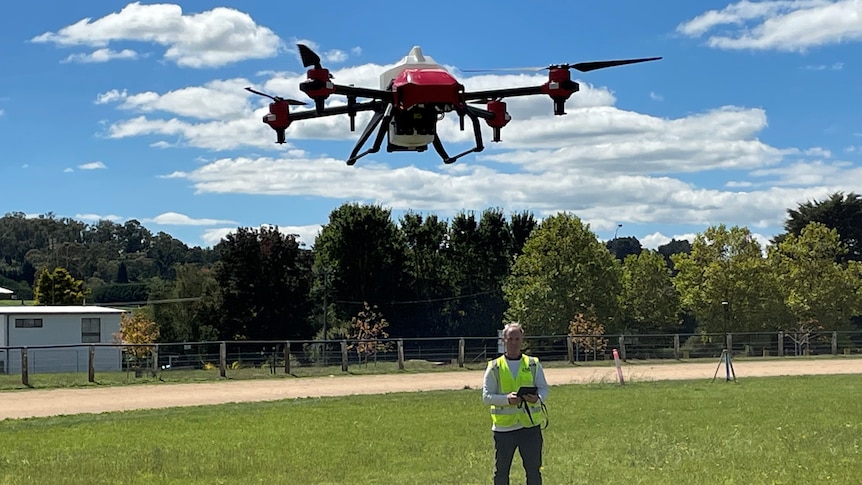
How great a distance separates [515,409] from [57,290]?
79927mm

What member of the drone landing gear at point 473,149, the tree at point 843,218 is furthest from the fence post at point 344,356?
the tree at point 843,218

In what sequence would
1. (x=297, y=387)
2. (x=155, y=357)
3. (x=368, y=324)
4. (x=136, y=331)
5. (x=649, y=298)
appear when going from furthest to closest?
(x=368, y=324)
(x=136, y=331)
(x=649, y=298)
(x=155, y=357)
(x=297, y=387)

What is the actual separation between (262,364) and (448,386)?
1177 cm

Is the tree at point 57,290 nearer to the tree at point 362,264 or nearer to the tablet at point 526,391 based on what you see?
the tree at point 362,264

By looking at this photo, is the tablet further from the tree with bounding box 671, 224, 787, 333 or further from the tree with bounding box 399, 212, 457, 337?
the tree with bounding box 399, 212, 457, 337

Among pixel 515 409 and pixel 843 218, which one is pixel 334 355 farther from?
pixel 843 218

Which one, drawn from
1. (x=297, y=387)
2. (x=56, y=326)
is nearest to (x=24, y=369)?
(x=297, y=387)

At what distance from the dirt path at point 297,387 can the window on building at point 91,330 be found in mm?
29334

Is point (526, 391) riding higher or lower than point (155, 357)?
higher

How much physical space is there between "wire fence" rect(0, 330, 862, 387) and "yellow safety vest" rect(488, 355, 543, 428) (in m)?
21.9

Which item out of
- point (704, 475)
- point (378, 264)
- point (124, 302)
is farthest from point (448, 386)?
point (124, 302)

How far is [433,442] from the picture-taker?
14477 millimetres

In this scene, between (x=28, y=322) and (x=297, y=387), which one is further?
(x=28, y=322)

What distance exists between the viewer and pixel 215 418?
1834 centimetres
